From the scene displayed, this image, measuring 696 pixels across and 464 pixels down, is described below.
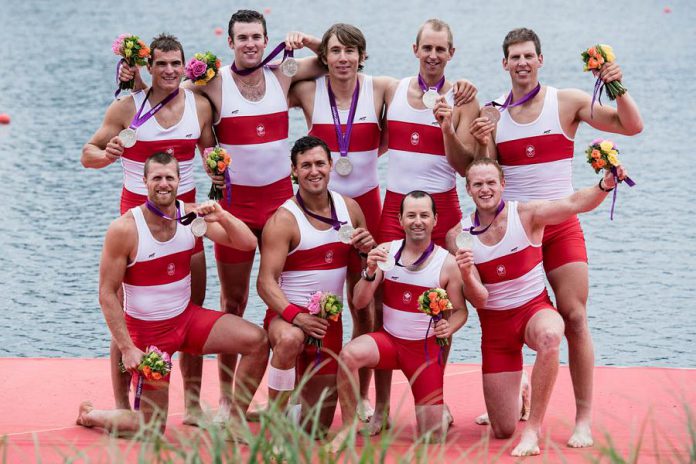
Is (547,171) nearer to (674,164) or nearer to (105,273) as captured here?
(105,273)

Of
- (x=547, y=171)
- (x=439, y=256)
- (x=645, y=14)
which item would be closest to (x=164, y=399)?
(x=439, y=256)

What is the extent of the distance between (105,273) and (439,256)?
5.93ft

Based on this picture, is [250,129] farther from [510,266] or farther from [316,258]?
[510,266]

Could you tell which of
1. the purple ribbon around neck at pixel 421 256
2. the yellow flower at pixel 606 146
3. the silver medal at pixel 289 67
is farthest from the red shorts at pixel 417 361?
the silver medal at pixel 289 67

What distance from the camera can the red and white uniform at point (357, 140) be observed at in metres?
7.16

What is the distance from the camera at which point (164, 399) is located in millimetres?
6742

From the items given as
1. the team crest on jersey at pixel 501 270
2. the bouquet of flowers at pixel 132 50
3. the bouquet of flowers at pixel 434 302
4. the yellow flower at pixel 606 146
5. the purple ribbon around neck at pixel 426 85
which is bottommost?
the bouquet of flowers at pixel 434 302

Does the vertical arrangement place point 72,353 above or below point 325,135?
below

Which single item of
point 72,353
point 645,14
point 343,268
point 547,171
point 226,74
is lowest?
point 72,353

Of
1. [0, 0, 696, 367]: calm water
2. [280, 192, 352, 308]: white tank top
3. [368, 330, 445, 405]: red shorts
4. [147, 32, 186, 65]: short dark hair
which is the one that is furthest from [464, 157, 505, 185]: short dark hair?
[0, 0, 696, 367]: calm water

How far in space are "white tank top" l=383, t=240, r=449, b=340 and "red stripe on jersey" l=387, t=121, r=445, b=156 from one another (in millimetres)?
656

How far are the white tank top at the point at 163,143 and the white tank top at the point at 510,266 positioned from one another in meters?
1.66

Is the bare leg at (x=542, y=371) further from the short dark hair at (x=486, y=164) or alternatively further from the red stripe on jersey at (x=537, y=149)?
the red stripe on jersey at (x=537, y=149)

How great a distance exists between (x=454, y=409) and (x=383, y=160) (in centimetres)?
914
